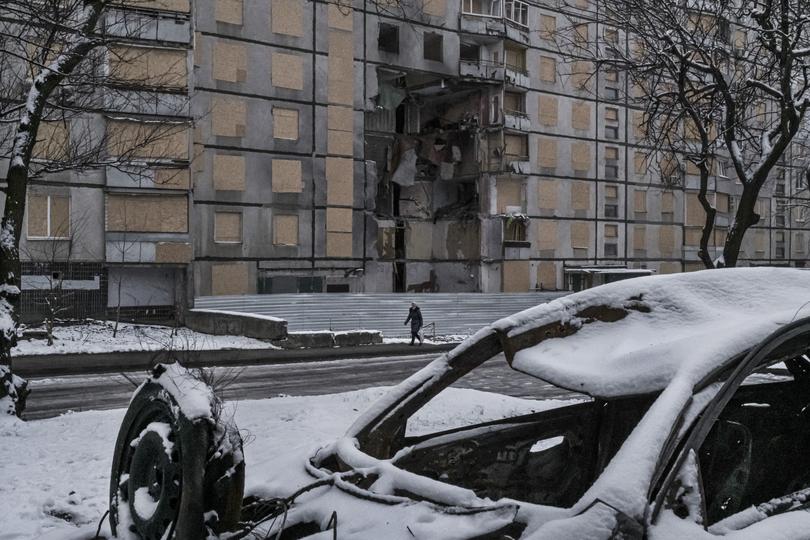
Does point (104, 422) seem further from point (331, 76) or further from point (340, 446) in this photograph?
point (331, 76)

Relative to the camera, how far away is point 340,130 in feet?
125

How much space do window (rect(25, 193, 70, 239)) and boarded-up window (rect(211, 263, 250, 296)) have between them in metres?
7.22

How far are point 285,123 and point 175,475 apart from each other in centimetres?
3484

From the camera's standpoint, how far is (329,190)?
3766cm

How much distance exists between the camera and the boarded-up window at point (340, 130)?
3766 centimetres

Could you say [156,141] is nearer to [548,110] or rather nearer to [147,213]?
[147,213]

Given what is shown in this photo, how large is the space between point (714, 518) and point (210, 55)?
33.9m

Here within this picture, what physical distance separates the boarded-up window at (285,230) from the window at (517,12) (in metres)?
18.0

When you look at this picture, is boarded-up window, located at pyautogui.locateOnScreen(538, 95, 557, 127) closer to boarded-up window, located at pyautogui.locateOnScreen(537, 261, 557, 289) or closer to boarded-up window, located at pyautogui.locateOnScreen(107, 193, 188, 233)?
boarded-up window, located at pyautogui.locateOnScreen(537, 261, 557, 289)

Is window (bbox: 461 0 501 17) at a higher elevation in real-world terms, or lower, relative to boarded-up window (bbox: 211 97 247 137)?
higher

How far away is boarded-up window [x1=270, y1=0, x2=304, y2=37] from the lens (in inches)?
1406

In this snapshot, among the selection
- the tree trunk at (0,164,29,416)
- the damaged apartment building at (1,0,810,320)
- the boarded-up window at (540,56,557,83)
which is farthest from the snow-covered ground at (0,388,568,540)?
the boarded-up window at (540,56,557,83)

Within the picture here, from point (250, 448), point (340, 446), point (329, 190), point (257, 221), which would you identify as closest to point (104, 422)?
point (250, 448)

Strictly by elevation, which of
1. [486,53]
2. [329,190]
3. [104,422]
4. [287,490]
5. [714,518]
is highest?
[486,53]
